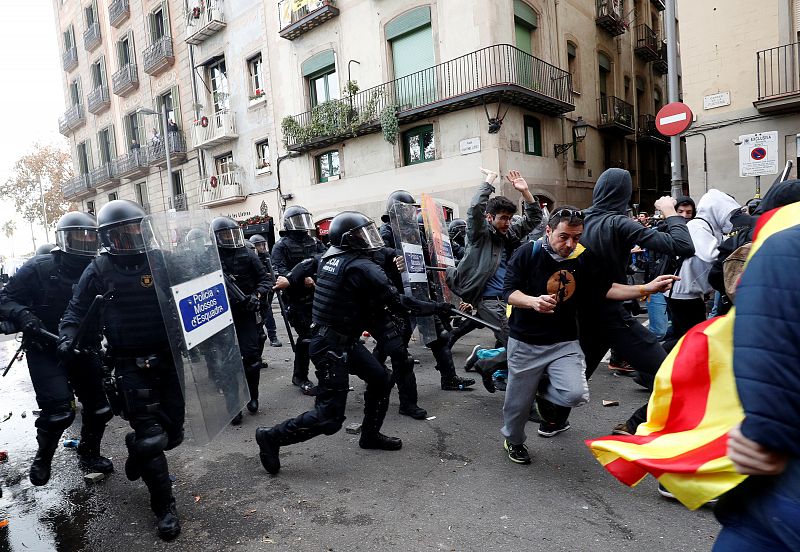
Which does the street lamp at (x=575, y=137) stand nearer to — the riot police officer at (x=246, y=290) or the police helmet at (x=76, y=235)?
the riot police officer at (x=246, y=290)

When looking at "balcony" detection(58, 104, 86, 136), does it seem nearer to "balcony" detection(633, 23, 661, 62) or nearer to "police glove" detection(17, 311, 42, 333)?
"balcony" detection(633, 23, 661, 62)

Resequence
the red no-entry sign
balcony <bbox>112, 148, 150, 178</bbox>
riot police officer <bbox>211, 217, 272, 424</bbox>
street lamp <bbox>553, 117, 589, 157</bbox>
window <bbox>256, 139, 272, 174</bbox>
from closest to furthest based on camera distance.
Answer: riot police officer <bbox>211, 217, 272, 424</bbox> → the red no-entry sign → street lamp <bbox>553, 117, 589, 157</bbox> → window <bbox>256, 139, 272, 174</bbox> → balcony <bbox>112, 148, 150, 178</bbox>

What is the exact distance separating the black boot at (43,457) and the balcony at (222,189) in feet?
58.5

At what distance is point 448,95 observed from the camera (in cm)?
1432

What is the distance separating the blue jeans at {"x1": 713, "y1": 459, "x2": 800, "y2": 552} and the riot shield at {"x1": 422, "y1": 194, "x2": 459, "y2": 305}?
4342 millimetres

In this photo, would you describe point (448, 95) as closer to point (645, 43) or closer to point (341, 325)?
point (341, 325)

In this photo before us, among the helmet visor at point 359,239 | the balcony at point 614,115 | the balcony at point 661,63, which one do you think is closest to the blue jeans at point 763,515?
the helmet visor at point 359,239

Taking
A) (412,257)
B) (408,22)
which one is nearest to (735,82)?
(408,22)

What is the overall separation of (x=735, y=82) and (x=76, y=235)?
13556mm

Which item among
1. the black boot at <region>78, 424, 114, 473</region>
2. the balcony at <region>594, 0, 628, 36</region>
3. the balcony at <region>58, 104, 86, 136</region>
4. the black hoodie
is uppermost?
the balcony at <region>58, 104, 86, 136</region>

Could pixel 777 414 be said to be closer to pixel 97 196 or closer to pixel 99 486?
pixel 99 486

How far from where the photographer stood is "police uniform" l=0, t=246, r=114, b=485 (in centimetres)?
369

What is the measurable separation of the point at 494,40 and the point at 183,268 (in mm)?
12651

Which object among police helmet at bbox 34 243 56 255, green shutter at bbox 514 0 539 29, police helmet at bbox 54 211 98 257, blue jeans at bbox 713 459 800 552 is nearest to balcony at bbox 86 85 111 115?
green shutter at bbox 514 0 539 29
